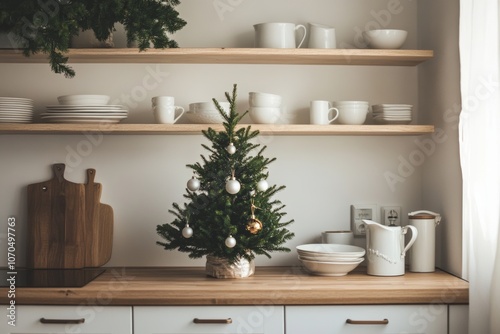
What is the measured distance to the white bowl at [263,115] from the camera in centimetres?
276

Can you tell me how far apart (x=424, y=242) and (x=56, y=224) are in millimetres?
1533

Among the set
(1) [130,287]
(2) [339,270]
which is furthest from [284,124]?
(1) [130,287]

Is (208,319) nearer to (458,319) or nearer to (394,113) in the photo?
(458,319)

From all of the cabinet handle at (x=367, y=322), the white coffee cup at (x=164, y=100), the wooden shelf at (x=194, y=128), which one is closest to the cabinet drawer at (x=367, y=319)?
the cabinet handle at (x=367, y=322)

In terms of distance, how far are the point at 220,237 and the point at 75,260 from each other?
75 cm

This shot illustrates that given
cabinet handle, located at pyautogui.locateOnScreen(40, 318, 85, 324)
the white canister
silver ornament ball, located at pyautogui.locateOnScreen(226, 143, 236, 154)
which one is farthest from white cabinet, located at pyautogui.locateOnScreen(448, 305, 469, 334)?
cabinet handle, located at pyautogui.locateOnScreen(40, 318, 85, 324)

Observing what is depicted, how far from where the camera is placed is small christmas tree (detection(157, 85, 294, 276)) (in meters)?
2.54

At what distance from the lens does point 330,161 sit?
3.02 meters

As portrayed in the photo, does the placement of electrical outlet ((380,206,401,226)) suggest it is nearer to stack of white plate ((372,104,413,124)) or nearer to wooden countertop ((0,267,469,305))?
stack of white plate ((372,104,413,124))

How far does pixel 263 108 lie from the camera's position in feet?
9.06

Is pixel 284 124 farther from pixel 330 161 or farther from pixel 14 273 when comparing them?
pixel 14 273

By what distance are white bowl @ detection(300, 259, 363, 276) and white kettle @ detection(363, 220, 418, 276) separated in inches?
3.6

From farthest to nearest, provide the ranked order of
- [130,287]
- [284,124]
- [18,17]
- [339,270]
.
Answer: [284,124] → [339,270] → [130,287] → [18,17]

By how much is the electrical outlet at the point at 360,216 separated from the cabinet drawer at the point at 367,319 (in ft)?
1.93
